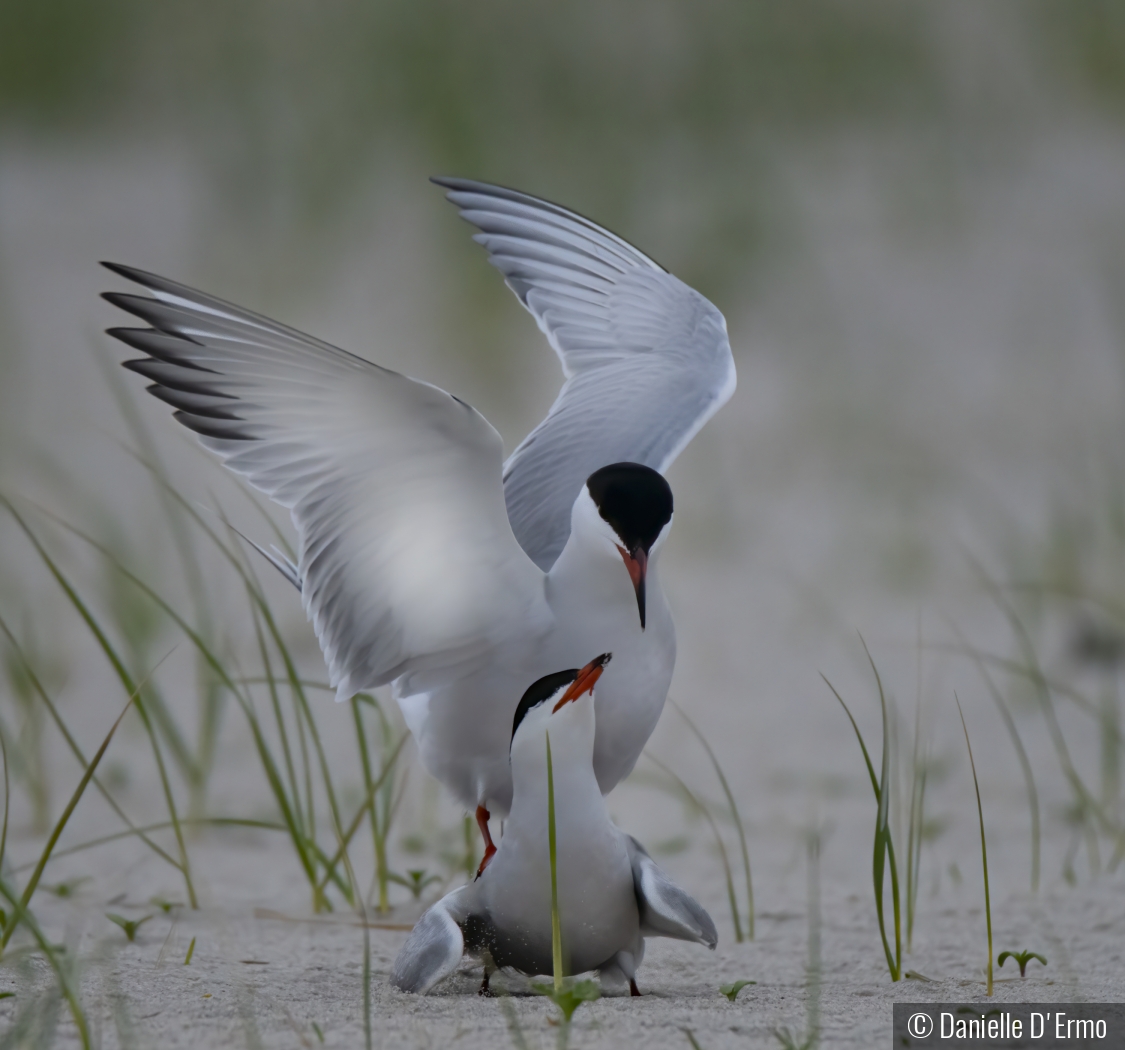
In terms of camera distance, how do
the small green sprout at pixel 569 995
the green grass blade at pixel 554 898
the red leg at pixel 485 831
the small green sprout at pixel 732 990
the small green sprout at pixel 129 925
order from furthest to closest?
the small green sprout at pixel 129 925 < the red leg at pixel 485 831 < the small green sprout at pixel 732 990 < the green grass blade at pixel 554 898 < the small green sprout at pixel 569 995

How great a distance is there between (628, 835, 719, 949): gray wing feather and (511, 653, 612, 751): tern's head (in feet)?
0.73

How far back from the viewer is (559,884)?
192 cm

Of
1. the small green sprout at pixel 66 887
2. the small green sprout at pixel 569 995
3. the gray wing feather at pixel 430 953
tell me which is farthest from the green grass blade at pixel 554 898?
the small green sprout at pixel 66 887

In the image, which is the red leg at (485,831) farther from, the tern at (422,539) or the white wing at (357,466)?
the white wing at (357,466)

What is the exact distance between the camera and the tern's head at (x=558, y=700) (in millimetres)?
1935

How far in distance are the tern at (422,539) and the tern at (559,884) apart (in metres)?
0.17

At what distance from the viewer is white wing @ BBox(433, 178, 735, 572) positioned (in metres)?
2.58

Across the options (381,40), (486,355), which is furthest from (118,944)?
(381,40)

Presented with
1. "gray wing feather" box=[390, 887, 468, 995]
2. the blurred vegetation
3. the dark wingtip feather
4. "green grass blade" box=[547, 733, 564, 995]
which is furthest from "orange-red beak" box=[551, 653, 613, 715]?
the blurred vegetation

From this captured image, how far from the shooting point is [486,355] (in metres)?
6.52

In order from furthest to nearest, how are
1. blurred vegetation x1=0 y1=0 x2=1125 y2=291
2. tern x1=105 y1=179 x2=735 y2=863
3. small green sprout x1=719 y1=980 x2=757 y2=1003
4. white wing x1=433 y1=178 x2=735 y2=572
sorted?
blurred vegetation x1=0 y1=0 x2=1125 y2=291
white wing x1=433 y1=178 x2=735 y2=572
tern x1=105 y1=179 x2=735 y2=863
small green sprout x1=719 y1=980 x2=757 y2=1003

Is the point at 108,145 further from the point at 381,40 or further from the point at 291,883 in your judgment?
the point at 291,883

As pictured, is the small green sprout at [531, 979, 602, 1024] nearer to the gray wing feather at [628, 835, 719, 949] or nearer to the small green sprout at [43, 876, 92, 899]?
the gray wing feather at [628, 835, 719, 949]

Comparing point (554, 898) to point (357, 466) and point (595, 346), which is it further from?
point (595, 346)
